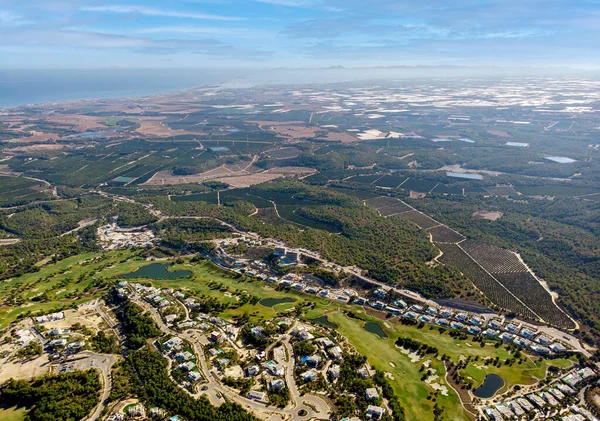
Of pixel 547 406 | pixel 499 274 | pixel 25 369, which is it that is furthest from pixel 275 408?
pixel 499 274

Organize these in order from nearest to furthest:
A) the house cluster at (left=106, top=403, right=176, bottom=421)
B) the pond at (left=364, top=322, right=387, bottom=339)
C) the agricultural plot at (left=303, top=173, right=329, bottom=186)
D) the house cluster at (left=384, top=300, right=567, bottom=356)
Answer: the house cluster at (left=106, top=403, right=176, bottom=421), the house cluster at (left=384, top=300, right=567, bottom=356), the pond at (left=364, top=322, right=387, bottom=339), the agricultural plot at (left=303, top=173, right=329, bottom=186)

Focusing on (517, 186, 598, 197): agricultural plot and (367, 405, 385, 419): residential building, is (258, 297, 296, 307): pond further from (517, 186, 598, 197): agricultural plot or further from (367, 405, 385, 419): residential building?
(517, 186, 598, 197): agricultural plot

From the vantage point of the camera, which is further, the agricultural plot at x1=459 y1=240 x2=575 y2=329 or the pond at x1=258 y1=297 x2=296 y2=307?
the pond at x1=258 y1=297 x2=296 y2=307

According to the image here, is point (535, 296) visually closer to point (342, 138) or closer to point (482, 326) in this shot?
point (482, 326)

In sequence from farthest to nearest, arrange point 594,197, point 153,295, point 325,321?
point 594,197 → point 153,295 → point 325,321

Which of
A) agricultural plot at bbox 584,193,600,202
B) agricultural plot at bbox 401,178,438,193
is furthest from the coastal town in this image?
agricultural plot at bbox 584,193,600,202

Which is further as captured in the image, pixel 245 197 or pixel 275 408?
pixel 245 197

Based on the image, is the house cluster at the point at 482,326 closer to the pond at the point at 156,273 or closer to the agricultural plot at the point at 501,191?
the pond at the point at 156,273
